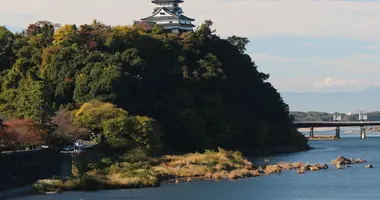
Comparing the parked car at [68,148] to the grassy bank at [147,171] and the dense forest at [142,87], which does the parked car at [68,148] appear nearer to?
the grassy bank at [147,171]

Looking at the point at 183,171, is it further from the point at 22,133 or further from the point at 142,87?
the point at 142,87

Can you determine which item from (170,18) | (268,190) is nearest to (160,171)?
(268,190)

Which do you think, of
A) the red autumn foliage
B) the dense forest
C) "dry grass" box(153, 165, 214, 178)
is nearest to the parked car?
the red autumn foliage

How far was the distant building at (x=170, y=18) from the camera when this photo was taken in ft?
461

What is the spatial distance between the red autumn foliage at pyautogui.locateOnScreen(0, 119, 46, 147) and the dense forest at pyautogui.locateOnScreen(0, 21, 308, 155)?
680cm

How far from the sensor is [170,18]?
5566 inches

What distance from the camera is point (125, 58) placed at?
107m

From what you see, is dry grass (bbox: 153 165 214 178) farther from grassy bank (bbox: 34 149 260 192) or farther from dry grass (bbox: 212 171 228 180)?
dry grass (bbox: 212 171 228 180)

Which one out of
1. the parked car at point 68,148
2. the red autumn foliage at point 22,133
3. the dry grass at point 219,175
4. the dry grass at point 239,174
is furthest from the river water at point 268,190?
the parked car at point 68,148

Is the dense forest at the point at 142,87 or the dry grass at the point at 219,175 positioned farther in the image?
the dense forest at the point at 142,87

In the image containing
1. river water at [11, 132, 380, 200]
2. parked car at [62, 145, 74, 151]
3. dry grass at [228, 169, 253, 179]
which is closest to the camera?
river water at [11, 132, 380, 200]

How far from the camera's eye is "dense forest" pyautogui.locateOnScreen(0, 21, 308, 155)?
87.9 meters

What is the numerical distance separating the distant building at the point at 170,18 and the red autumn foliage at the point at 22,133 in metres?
65.2

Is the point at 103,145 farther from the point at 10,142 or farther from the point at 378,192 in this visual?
the point at 378,192
